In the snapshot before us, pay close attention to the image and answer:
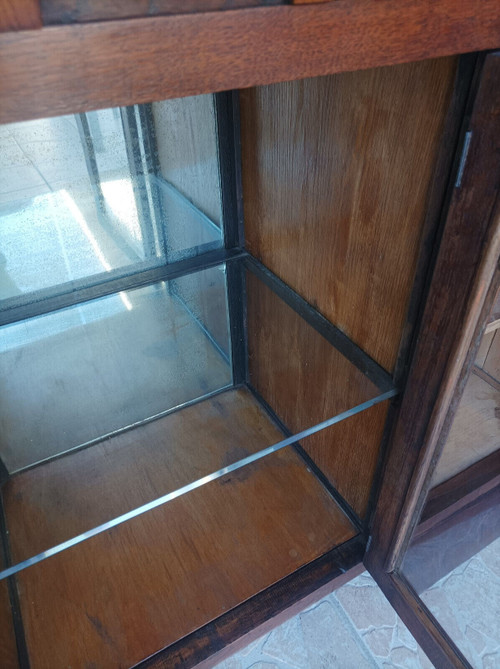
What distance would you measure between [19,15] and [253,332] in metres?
0.84

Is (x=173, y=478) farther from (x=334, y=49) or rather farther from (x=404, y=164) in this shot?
(x=334, y=49)

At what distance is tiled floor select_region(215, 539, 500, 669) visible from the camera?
0.85 meters

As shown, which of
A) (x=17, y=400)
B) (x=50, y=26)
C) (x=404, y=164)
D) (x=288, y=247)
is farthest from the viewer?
(x=17, y=400)

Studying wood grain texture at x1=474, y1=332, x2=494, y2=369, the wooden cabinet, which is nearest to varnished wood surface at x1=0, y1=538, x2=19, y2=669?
the wooden cabinet

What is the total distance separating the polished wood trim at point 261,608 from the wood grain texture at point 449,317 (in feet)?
0.43

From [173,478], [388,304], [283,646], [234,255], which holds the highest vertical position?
[234,255]

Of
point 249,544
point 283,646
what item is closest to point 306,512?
point 249,544

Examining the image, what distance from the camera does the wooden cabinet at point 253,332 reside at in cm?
33

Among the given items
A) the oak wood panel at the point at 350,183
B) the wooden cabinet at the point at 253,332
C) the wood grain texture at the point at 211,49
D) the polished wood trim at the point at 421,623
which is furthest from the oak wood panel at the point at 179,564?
the wood grain texture at the point at 211,49

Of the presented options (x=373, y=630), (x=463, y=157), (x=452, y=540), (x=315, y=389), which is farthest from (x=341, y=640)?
(x=463, y=157)

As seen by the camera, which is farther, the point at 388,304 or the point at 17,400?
the point at 17,400

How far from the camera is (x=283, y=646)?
0.87m

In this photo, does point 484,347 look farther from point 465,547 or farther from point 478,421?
point 465,547

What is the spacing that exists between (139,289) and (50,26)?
697mm
